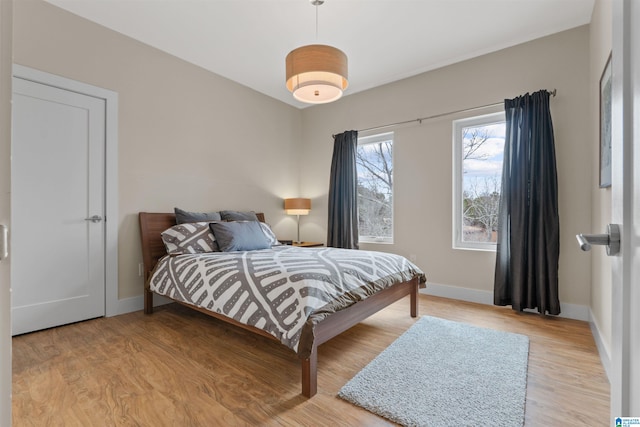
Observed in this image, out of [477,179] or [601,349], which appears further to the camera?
[477,179]

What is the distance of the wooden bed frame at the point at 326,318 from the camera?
66.2 inches

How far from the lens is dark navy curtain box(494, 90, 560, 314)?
286cm

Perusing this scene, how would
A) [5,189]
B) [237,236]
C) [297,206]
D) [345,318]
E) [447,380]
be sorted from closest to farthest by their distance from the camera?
[5,189] < [447,380] < [345,318] < [237,236] < [297,206]

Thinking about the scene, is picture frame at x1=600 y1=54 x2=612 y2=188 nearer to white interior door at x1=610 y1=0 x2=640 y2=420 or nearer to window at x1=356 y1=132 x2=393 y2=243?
white interior door at x1=610 y1=0 x2=640 y2=420

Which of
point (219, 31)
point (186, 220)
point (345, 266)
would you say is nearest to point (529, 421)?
point (345, 266)

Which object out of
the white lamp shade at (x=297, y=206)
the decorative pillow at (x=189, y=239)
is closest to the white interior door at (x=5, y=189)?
the decorative pillow at (x=189, y=239)

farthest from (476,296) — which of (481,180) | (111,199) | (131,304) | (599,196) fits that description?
(111,199)

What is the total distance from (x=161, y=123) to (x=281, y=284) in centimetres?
255

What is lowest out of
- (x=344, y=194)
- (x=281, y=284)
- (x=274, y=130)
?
(x=281, y=284)

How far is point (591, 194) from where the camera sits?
2738 mm

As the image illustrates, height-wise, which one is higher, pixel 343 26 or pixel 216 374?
pixel 343 26

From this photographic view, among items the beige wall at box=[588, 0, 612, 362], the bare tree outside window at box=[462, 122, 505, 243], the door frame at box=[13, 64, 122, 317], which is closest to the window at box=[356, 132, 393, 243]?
the bare tree outside window at box=[462, 122, 505, 243]

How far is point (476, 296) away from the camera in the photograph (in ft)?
11.1

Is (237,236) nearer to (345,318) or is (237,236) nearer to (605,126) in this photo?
(345,318)
